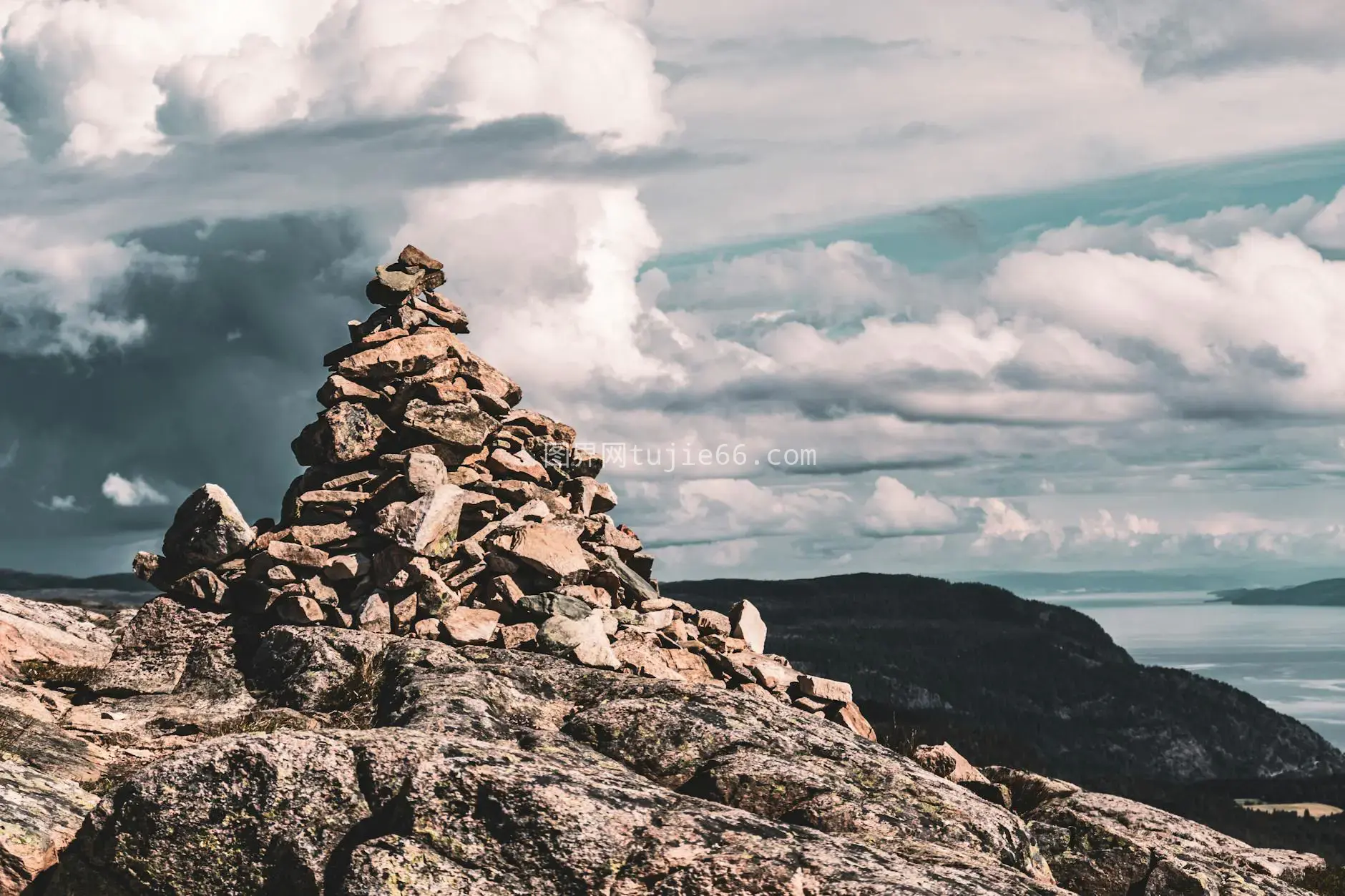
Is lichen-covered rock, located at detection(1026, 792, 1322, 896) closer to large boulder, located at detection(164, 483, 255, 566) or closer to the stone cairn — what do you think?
the stone cairn

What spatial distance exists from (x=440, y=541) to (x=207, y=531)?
6.80 metres

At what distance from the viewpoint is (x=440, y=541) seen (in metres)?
32.9

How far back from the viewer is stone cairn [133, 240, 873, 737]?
31.6 meters

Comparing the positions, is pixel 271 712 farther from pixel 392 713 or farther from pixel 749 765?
pixel 749 765

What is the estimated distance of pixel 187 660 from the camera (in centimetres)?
3066

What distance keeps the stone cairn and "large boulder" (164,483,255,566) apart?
4 centimetres

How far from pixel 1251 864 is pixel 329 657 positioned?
20.4 meters

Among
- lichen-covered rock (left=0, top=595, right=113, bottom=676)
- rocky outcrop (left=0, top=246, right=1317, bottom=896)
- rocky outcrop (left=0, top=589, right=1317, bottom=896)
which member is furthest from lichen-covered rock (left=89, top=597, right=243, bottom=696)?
lichen-covered rock (left=0, top=595, right=113, bottom=676)

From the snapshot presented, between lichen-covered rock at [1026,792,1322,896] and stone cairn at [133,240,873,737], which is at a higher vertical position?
stone cairn at [133,240,873,737]

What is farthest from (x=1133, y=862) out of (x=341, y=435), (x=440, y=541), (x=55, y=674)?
(x=55, y=674)

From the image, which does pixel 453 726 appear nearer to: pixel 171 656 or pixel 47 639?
pixel 171 656

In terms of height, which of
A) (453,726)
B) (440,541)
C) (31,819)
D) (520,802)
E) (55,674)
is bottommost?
(31,819)

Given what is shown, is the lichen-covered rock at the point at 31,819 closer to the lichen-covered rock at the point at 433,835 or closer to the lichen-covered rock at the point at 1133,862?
the lichen-covered rock at the point at 433,835

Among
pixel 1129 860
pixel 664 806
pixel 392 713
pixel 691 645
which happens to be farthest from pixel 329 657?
pixel 1129 860
